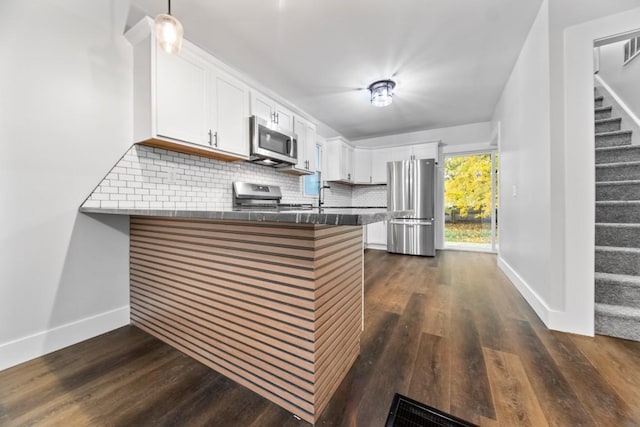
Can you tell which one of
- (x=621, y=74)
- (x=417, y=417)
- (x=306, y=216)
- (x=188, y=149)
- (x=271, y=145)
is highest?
(x=621, y=74)

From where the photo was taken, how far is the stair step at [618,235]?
201cm

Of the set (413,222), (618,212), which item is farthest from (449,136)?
(618,212)

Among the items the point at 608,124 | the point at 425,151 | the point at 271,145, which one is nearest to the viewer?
the point at 608,124

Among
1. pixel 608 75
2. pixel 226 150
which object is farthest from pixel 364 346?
pixel 608 75

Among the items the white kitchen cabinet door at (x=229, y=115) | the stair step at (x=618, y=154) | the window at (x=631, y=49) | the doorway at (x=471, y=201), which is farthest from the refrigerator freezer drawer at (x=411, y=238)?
the white kitchen cabinet door at (x=229, y=115)

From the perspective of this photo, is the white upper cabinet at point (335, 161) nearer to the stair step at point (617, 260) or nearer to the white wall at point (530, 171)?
the white wall at point (530, 171)

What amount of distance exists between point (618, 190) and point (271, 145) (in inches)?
137

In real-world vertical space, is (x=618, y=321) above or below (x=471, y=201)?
below

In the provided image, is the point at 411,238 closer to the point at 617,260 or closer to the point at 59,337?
the point at 617,260

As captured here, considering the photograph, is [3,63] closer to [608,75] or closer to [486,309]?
[486,309]

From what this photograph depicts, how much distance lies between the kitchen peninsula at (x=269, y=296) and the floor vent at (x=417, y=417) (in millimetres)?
310

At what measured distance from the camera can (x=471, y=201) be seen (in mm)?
4848

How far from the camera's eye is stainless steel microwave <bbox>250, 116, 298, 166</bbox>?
2.68 meters

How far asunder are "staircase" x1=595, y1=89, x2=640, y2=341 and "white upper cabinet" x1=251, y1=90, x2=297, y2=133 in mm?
3351
